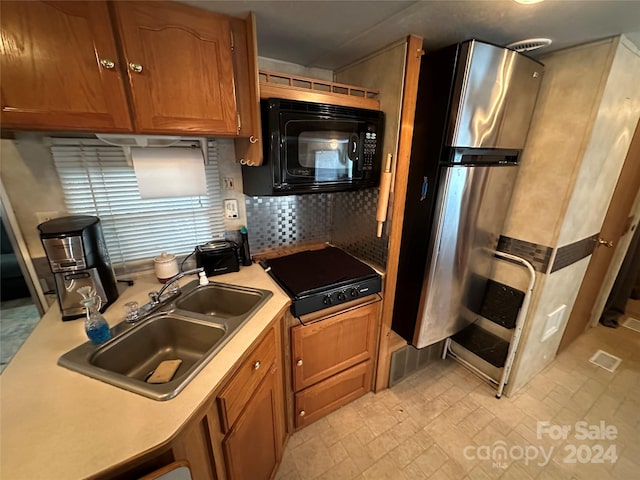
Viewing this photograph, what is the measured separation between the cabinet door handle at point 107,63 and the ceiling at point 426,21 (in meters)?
0.37

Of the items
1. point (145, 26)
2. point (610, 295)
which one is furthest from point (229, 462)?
point (610, 295)

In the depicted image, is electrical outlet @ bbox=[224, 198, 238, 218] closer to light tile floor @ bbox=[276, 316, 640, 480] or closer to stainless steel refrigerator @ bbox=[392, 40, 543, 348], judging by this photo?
stainless steel refrigerator @ bbox=[392, 40, 543, 348]

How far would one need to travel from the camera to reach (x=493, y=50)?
1.19m

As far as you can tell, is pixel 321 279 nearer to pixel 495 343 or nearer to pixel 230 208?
pixel 230 208

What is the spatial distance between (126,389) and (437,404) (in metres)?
1.85

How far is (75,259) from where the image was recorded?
1010 millimetres

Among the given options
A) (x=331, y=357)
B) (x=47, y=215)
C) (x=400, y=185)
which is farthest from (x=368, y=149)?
(x=47, y=215)

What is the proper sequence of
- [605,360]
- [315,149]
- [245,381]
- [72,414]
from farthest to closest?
[605,360], [315,149], [245,381], [72,414]

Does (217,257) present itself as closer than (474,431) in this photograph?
Yes

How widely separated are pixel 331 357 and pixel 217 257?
883mm

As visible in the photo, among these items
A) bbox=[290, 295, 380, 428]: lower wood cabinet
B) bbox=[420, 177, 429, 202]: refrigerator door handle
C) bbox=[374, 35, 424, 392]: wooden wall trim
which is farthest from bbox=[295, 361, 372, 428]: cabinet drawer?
bbox=[420, 177, 429, 202]: refrigerator door handle

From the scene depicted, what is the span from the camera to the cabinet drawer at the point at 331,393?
5.05ft

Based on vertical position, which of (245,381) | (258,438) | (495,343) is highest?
(245,381)

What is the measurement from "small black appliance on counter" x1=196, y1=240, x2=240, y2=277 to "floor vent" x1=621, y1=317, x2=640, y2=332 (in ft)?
12.4
